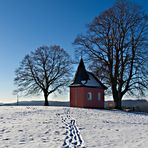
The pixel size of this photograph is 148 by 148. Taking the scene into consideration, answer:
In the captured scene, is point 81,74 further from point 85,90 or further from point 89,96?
point 89,96

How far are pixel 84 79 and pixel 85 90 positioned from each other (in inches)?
65.8

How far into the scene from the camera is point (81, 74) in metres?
33.4

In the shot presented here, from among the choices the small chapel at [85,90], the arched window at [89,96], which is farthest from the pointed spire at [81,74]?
the arched window at [89,96]

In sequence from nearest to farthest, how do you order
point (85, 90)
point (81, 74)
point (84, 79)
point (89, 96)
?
point (85, 90) < point (89, 96) < point (84, 79) < point (81, 74)

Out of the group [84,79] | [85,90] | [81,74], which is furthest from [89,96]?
[81,74]

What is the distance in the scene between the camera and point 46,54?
41.7 m

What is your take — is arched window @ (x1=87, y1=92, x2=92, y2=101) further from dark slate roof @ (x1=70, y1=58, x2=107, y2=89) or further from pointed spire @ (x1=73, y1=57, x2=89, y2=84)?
pointed spire @ (x1=73, y1=57, x2=89, y2=84)

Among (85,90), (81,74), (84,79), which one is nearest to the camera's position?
(85,90)

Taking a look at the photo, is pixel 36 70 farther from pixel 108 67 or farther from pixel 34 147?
pixel 34 147

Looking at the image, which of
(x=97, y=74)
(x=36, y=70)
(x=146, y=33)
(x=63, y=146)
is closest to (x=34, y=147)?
(x=63, y=146)

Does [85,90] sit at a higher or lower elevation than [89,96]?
higher

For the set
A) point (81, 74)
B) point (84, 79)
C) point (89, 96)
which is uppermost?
point (81, 74)

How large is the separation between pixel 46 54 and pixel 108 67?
1383 centimetres

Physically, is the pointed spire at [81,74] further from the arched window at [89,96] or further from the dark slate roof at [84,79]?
the arched window at [89,96]
